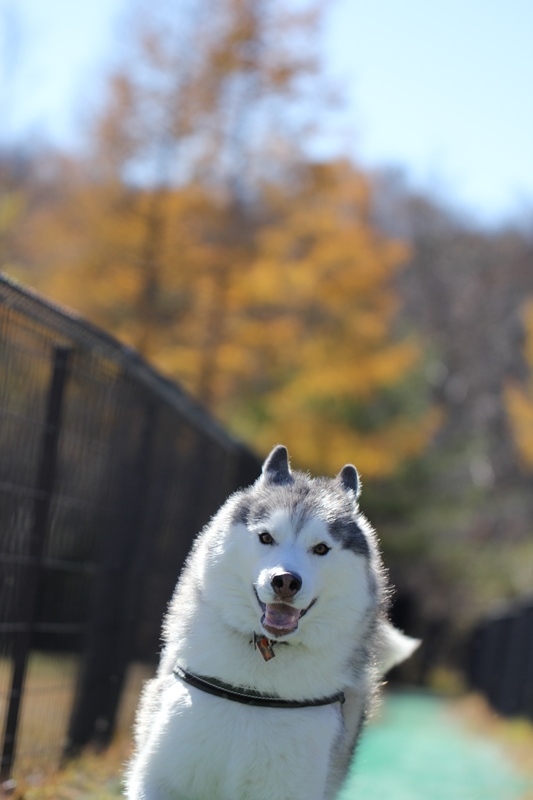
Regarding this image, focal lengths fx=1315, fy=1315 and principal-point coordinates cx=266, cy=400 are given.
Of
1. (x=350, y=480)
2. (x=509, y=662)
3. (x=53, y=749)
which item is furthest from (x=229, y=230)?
(x=350, y=480)

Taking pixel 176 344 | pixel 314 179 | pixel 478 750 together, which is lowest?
pixel 478 750

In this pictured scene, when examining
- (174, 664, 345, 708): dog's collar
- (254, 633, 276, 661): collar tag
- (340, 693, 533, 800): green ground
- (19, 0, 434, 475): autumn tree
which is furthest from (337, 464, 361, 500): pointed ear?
(19, 0, 434, 475): autumn tree

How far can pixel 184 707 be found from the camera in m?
4.96

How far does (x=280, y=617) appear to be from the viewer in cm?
485

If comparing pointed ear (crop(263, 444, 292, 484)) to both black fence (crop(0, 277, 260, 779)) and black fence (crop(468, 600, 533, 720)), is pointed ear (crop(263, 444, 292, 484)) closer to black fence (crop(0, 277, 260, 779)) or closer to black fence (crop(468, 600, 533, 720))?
black fence (crop(0, 277, 260, 779))

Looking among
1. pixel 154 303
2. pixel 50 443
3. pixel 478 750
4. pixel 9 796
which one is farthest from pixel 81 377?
pixel 154 303

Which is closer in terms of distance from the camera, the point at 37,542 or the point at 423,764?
the point at 37,542

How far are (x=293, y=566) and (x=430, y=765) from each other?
8.39 meters

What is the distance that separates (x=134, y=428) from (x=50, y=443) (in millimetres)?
2020

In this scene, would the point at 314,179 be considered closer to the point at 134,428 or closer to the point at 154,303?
the point at 154,303

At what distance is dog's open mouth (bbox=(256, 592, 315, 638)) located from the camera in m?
4.85

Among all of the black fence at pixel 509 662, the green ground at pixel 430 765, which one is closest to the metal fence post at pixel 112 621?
the green ground at pixel 430 765

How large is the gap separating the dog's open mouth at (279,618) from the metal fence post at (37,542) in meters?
2.43

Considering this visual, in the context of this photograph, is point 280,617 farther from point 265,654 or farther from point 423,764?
point 423,764
